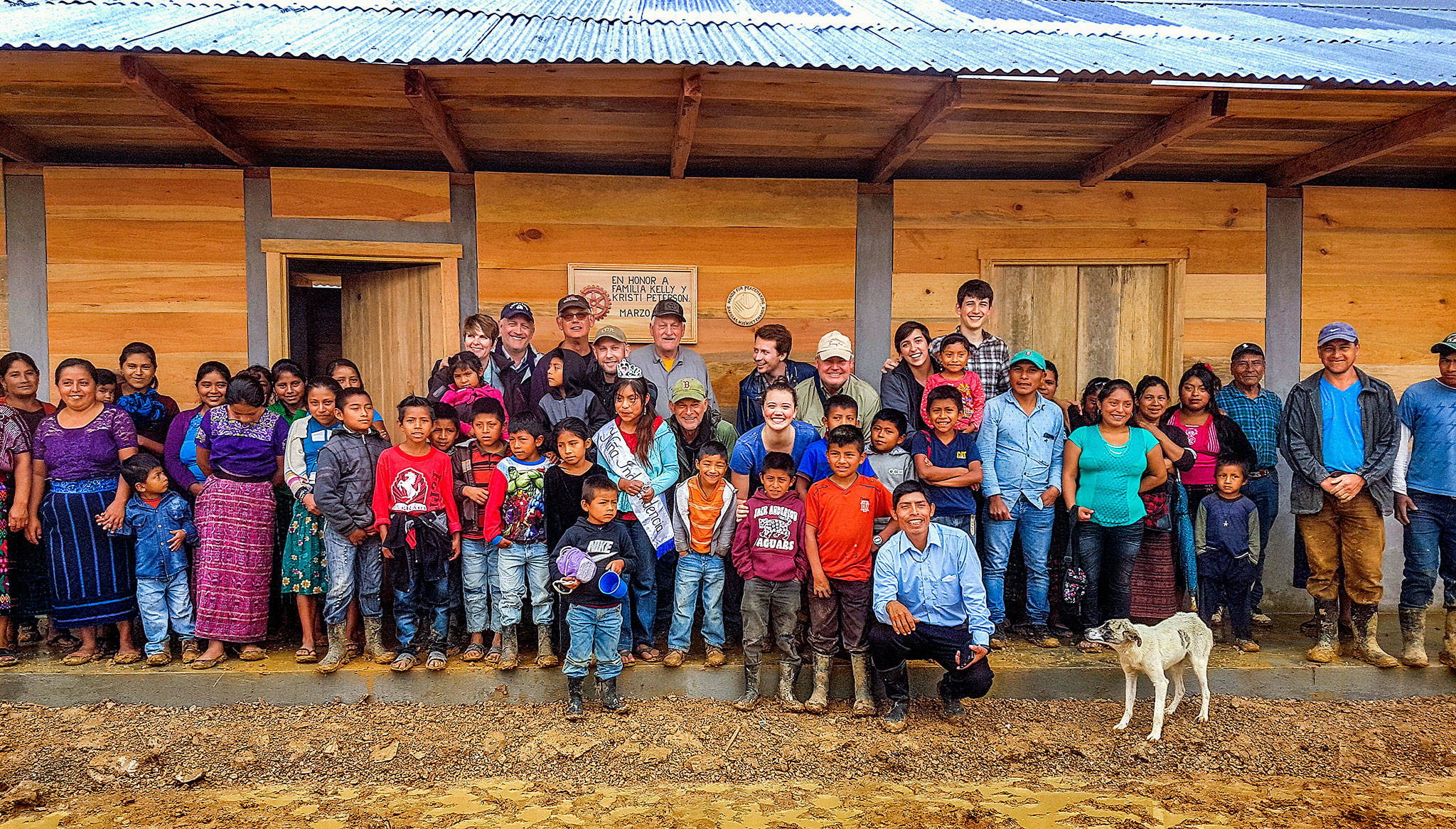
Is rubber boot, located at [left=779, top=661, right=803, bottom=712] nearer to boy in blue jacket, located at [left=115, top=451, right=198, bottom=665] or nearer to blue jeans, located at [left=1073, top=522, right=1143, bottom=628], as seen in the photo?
blue jeans, located at [left=1073, top=522, right=1143, bottom=628]

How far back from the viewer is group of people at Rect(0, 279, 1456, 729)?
4383 millimetres

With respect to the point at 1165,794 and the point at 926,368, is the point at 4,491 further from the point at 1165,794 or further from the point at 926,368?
the point at 1165,794

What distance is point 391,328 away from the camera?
619 centimetres

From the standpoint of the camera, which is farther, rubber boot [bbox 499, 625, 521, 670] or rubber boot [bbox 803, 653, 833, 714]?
rubber boot [bbox 499, 625, 521, 670]

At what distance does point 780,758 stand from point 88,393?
421 centimetres

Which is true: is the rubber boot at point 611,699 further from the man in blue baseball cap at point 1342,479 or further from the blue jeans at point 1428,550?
the blue jeans at point 1428,550

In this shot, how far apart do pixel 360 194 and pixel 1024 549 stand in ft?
16.3

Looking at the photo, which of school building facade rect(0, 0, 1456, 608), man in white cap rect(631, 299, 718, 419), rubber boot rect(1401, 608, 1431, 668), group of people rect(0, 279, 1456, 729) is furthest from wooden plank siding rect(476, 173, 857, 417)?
rubber boot rect(1401, 608, 1431, 668)

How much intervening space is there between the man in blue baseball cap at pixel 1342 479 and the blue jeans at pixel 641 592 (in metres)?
3.86

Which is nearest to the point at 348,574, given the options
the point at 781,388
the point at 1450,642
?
the point at 781,388

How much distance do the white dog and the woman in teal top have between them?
19.5 inches

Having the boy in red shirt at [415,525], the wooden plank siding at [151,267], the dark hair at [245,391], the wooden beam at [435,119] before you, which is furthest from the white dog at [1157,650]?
the wooden plank siding at [151,267]

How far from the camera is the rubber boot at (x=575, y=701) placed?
4.27m

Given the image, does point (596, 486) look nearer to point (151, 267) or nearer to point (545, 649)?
point (545, 649)
